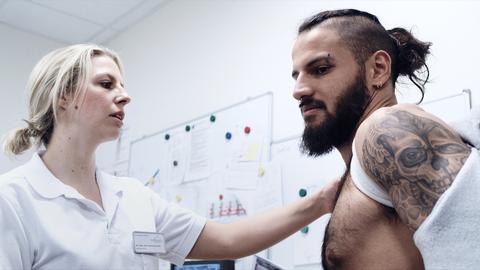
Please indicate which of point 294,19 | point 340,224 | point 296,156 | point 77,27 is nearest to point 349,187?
point 340,224

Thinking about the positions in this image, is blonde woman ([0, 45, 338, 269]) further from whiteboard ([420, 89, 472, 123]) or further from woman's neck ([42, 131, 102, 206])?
whiteboard ([420, 89, 472, 123])

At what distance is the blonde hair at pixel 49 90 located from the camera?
137 centimetres

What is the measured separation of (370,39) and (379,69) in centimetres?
8

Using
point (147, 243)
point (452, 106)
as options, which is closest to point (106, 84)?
point (147, 243)

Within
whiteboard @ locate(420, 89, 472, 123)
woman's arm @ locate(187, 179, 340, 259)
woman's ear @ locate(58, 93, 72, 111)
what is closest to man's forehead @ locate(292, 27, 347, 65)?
woman's arm @ locate(187, 179, 340, 259)

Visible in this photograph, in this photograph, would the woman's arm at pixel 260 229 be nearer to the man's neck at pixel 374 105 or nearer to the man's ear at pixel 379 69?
the man's neck at pixel 374 105

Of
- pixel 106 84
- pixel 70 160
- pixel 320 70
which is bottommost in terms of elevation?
pixel 70 160

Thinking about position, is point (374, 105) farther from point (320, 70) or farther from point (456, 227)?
point (456, 227)

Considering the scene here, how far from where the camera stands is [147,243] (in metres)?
1.34

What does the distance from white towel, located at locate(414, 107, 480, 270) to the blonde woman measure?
67 centimetres

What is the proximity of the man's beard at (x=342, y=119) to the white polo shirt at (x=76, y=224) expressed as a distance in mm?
596

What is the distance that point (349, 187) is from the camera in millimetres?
892

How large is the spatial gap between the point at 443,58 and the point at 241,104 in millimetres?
981

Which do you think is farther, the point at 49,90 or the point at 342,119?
the point at 49,90
